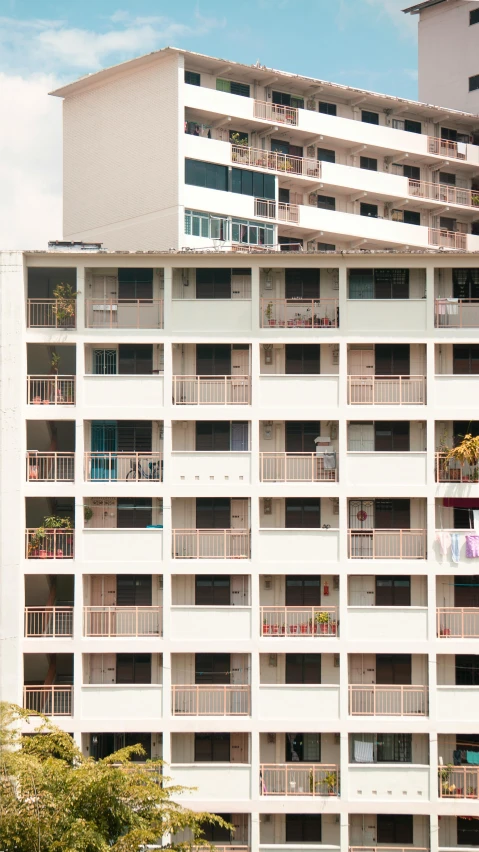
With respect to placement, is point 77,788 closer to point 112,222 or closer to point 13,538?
point 13,538

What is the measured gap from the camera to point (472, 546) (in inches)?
1323

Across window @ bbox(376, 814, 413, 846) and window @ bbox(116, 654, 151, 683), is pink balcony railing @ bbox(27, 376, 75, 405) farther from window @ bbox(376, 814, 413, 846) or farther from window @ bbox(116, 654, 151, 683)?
window @ bbox(376, 814, 413, 846)

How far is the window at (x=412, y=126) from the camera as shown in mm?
50812

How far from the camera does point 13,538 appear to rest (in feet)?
109

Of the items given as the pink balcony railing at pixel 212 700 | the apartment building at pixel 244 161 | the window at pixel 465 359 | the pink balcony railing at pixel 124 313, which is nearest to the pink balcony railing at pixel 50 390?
the pink balcony railing at pixel 124 313

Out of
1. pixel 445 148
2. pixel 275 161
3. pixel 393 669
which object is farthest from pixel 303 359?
pixel 445 148

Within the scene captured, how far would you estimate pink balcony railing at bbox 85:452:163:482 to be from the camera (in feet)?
111

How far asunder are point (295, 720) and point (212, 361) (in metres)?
10.4

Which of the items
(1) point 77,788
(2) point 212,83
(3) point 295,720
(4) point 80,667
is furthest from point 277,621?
(2) point 212,83

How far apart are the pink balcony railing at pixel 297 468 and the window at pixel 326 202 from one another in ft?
54.6

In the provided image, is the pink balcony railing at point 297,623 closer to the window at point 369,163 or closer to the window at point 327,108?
the window at point 369,163

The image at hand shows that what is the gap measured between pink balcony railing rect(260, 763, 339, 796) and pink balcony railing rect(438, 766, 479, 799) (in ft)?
9.55

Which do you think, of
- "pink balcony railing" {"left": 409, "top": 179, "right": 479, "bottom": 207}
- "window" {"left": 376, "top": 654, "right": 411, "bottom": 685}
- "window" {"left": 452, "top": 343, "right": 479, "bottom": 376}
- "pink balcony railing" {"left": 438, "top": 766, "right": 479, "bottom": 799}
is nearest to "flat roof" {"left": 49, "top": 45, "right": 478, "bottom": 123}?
"pink balcony railing" {"left": 409, "top": 179, "right": 479, "bottom": 207}

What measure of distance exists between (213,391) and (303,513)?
435 centimetres
